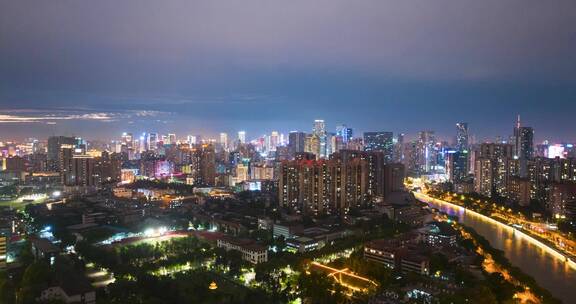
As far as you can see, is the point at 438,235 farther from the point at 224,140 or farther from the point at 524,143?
the point at 224,140

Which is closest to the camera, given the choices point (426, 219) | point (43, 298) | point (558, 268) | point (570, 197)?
point (43, 298)

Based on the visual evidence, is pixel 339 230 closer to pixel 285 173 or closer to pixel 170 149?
pixel 285 173

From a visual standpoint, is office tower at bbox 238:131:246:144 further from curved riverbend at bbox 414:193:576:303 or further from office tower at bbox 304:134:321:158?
curved riverbend at bbox 414:193:576:303

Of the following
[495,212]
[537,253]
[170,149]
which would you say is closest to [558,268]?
[537,253]

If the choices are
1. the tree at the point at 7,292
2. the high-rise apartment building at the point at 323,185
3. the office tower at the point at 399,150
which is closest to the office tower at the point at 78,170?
the high-rise apartment building at the point at 323,185

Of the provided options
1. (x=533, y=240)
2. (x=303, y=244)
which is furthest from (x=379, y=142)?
(x=303, y=244)
